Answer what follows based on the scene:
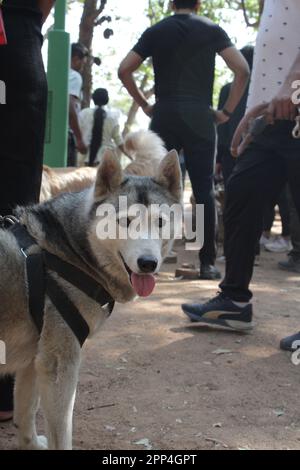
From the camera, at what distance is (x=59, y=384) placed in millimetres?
2430

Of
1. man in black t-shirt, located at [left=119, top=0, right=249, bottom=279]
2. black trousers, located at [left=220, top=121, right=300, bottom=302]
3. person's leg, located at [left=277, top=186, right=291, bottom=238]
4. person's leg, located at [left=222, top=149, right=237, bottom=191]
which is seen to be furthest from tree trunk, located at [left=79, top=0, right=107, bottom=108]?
black trousers, located at [left=220, top=121, right=300, bottom=302]

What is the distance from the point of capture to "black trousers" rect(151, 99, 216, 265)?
19.4ft

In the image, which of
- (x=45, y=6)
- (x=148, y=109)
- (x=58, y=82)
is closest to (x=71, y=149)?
(x=58, y=82)

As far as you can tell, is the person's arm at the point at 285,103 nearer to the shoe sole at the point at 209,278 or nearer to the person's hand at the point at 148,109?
the person's hand at the point at 148,109

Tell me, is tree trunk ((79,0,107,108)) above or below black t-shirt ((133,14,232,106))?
above

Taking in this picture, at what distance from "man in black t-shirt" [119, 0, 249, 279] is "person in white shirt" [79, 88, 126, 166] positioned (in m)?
3.51

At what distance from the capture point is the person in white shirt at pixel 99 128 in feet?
31.5

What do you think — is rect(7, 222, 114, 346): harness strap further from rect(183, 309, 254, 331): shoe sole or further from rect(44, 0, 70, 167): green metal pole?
rect(44, 0, 70, 167): green metal pole

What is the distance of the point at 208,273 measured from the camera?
6285 mm

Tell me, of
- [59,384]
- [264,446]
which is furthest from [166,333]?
[59,384]

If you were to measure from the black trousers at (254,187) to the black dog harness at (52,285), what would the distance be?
66.0 inches

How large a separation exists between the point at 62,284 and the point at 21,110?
2.99 feet

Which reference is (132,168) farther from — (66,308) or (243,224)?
(66,308)
